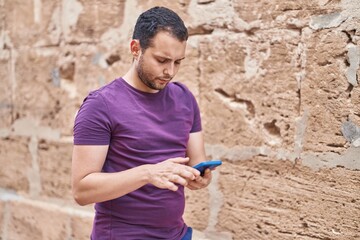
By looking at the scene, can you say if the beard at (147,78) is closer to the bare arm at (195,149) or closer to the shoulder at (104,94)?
the shoulder at (104,94)

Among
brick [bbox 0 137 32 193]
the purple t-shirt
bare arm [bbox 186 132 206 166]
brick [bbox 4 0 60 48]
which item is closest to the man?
the purple t-shirt

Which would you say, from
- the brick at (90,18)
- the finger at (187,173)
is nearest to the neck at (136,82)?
the finger at (187,173)

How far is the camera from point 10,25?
11.0 ft

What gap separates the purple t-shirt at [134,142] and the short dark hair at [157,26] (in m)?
0.17

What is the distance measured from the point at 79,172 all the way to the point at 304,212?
986mm

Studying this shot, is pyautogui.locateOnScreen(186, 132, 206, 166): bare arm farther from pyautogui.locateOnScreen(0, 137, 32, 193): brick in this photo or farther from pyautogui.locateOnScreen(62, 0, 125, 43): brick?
pyautogui.locateOnScreen(0, 137, 32, 193): brick

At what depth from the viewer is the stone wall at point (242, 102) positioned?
2.16 meters

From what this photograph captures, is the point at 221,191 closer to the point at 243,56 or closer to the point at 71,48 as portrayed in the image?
the point at 243,56

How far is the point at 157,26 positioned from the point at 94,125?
362 millimetres

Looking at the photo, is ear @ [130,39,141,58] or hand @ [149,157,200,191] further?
ear @ [130,39,141,58]

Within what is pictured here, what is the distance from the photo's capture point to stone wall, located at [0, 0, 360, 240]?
7.08 feet

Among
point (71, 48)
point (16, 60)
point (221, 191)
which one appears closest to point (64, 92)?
point (71, 48)

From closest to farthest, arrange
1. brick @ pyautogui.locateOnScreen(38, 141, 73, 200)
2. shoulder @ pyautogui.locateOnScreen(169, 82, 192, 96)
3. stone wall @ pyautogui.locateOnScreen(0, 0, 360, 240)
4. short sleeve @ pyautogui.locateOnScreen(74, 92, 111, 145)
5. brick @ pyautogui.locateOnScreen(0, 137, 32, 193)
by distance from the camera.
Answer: short sleeve @ pyautogui.locateOnScreen(74, 92, 111, 145) < shoulder @ pyautogui.locateOnScreen(169, 82, 192, 96) < stone wall @ pyautogui.locateOnScreen(0, 0, 360, 240) < brick @ pyautogui.locateOnScreen(38, 141, 73, 200) < brick @ pyautogui.locateOnScreen(0, 137, 32, 193)

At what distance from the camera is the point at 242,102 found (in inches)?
95.9
